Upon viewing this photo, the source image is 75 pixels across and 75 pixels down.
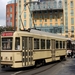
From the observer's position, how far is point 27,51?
16.2 m

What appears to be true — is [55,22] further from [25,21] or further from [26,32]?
[26,32]

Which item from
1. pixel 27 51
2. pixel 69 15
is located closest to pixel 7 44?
pixel 27 51

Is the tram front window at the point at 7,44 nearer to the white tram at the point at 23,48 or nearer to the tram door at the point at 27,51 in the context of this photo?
the white tram at the point at 23,48

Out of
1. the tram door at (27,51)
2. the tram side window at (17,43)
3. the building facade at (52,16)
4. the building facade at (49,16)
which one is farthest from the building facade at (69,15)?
the tram side window at (17,43)

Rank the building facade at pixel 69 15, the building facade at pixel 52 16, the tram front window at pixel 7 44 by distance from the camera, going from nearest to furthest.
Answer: the tram front window at pixel 7 44 → the building facade at pixel 52 16 → the building facade at pixel 69 15

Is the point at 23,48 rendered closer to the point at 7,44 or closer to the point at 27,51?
the point at 27,51

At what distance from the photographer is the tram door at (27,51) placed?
52.1 feet

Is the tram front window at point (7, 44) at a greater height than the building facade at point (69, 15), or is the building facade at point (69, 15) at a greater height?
the building facade at point (69, 15)

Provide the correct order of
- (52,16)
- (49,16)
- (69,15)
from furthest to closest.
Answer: (49,16), (52,16), (69,15)

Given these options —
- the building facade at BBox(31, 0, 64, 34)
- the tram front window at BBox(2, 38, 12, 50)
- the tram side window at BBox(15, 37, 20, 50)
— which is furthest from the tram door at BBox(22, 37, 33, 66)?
the building facade at BBox(31, 0, 64, 34)

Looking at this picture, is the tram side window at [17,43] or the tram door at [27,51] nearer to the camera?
the tram side window at [17,43]

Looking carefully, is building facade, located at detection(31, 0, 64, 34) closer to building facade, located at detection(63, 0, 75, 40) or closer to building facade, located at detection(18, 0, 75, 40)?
building facade, located at detection(18, 0, 75, 40)

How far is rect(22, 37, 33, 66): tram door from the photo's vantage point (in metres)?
15.9

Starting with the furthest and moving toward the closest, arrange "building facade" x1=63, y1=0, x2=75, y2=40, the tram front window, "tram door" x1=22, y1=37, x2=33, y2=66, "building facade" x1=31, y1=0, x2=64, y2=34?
1. "building facade" x1=63, y1=0, x2=75, y2=40
2. "building facade" x1=31, y1=0, x2=64, y2=34
3. "tram door" x1=22, y1=37, x2=33, y2=66
4. the tram front window
